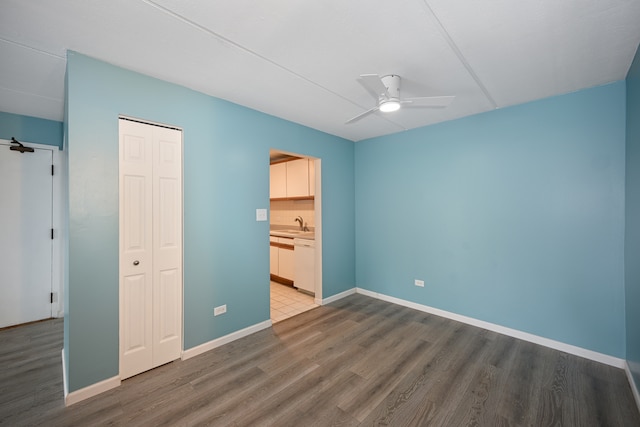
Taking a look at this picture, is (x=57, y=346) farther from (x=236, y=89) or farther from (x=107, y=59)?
(x=236, y=89)

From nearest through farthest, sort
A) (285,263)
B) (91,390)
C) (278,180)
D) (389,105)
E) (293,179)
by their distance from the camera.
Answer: (91,390) < (389,105) < (285,263) < (293,179) < (278,180)

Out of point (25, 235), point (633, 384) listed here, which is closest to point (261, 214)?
point (25, 235)

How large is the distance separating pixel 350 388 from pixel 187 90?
3.11 metres

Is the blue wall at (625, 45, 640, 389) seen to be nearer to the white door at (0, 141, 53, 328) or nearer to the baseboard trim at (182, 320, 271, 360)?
the baseboard trim at (182, 320, 271, 360)

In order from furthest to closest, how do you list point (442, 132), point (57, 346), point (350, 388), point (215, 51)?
point (442, 132)
point (57, 346)
point (350, 388)
point (215, 51)

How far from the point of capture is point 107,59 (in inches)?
79.7

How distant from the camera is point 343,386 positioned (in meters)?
2.09

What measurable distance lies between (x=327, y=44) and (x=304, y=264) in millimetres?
3287

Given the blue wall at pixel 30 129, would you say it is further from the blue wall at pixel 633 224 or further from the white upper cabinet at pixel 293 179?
the blue wall at pixel 633 224

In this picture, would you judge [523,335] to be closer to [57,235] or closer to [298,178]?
[298,178]

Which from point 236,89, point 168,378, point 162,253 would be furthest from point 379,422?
point 236,89

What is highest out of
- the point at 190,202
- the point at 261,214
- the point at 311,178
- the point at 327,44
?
the point at 327,44

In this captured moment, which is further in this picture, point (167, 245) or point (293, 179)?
point (293, 179)

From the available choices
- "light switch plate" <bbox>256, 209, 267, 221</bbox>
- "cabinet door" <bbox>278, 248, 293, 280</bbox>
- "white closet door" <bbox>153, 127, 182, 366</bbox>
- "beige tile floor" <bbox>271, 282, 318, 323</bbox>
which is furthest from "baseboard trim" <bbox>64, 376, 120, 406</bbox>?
"cabinet door" <bbox>278, 248, 293, 280</bbox>
